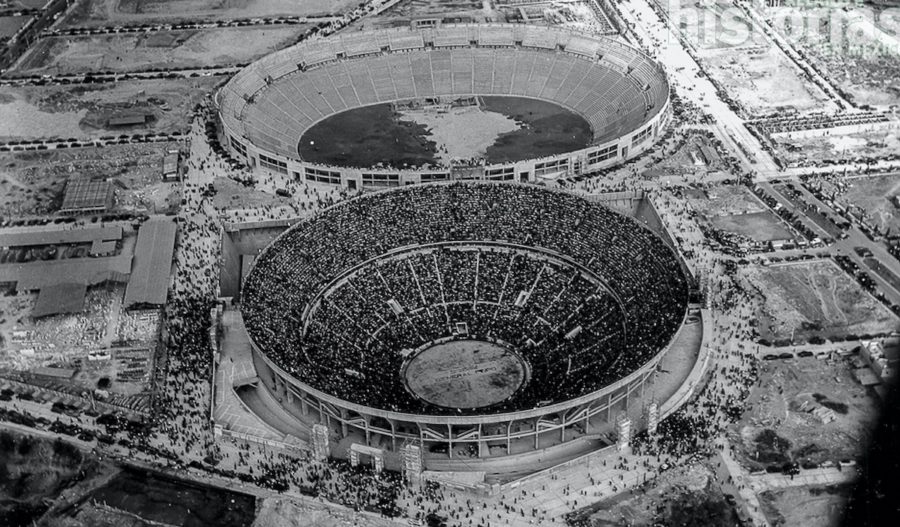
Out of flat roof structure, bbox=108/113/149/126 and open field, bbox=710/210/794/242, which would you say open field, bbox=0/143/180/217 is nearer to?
flat roof structure, bbox=108/113/149/126

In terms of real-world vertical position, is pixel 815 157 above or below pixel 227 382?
above

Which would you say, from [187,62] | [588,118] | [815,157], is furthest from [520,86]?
[187,62]

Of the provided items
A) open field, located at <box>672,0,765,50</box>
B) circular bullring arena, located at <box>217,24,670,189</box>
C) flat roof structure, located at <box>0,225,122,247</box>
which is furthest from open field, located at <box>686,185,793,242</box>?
flat roof structure, located at <box>0,225,122,247</box>

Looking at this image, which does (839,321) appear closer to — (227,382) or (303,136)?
(227,382)

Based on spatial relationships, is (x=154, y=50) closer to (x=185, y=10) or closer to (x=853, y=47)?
(x=185, y=10)

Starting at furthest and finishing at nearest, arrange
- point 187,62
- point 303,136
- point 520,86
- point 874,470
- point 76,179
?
point 187,62 → point 520,86 → point 303,136 → point 76,179 → point 874,470

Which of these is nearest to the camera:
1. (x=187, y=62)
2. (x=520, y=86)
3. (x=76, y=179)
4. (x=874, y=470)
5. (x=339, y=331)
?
(x=874, y=470)
